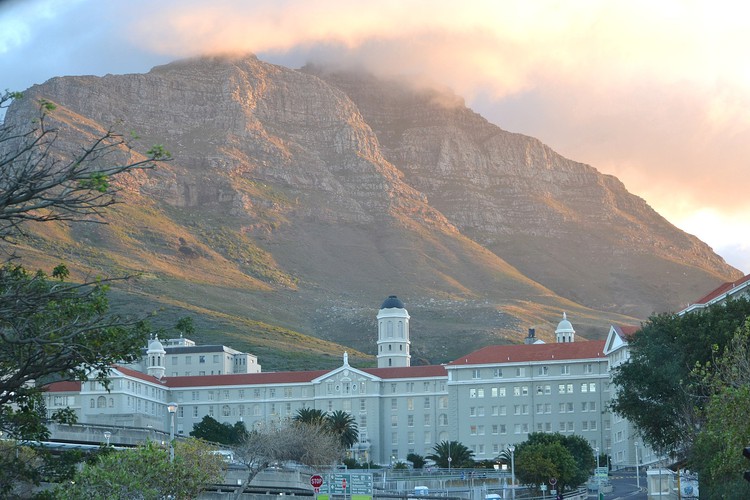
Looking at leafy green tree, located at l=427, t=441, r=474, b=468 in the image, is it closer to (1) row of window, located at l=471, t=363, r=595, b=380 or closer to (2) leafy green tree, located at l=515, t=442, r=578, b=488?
(2) leafy green tree, located at l=515, t=442, r=578, b=488

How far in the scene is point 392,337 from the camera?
638 feet

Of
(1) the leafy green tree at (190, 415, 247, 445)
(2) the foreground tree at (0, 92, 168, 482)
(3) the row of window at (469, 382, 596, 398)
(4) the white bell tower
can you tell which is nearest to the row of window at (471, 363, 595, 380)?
(3) the row of window at (469, 382, 596, 398)

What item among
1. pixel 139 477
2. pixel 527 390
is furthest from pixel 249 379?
pixel 139 477

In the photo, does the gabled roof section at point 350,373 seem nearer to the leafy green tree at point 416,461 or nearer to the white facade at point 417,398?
the white facade at point 417,398

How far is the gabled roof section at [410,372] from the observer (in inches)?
6855

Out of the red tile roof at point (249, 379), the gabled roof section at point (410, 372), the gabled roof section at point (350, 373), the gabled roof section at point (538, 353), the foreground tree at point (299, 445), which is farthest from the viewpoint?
the red tile roof at point (249, 379)

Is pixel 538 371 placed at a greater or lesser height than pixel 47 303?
greater

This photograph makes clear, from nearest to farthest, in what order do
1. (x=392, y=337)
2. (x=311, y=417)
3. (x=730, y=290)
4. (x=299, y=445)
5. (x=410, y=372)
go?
(x=730, y=290), (x=299, y=445), (x=311, y=417), (x=410, y=372), (x=392, y=337)

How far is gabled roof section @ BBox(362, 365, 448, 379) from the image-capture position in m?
174

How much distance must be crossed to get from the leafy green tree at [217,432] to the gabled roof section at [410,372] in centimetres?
2405

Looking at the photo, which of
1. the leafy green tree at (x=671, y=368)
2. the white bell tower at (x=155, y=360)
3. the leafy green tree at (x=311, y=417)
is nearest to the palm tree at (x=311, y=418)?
the leafy green tree at (x=311, y=417)

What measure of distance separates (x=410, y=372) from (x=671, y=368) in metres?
95.7

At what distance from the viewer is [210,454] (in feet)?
217

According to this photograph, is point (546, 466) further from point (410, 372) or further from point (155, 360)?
point (155, 360)
